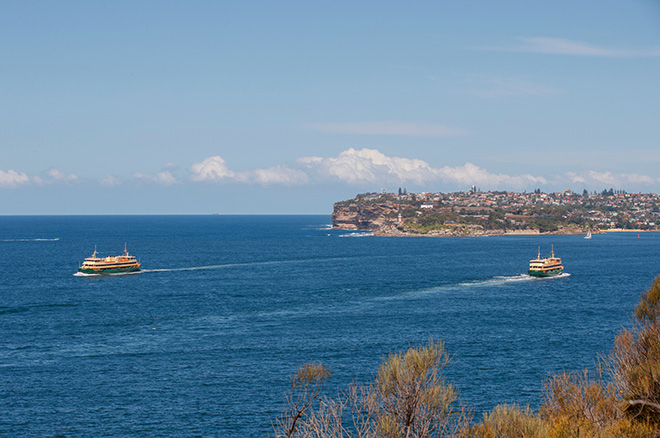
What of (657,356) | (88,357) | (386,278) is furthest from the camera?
(386,278)

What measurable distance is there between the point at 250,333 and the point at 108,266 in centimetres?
5262

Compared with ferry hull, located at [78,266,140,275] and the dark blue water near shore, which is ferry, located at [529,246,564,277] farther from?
ferry hull, located at [78,266,140,275]

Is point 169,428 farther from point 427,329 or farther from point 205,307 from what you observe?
point 205,307

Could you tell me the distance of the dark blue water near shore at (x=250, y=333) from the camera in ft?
121

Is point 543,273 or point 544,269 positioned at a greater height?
point 544,269

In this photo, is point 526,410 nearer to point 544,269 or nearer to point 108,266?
point 544,269

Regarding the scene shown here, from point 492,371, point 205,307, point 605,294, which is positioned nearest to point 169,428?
point 492,371

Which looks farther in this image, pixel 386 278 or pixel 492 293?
pixel 386 278

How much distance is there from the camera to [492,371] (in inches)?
1699

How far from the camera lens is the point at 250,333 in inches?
2192

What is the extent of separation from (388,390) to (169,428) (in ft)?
54.1

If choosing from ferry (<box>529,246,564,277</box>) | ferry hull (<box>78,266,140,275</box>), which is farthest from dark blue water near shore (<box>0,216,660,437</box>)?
ferry hull (<box>78,266,140,275</box>)

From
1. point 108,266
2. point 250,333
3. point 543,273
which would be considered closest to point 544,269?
point 543,273

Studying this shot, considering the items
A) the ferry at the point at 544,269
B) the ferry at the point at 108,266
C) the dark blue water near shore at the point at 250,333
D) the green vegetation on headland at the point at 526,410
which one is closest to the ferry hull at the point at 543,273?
the ferry at the point at 544,269
